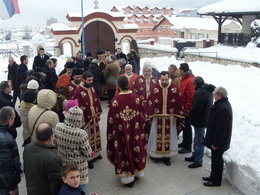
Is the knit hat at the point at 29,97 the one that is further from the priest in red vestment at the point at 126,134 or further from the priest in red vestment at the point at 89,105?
the priest in red vestment at the point at 126,134

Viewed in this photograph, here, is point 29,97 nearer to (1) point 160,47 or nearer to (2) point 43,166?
(2) point 43,166

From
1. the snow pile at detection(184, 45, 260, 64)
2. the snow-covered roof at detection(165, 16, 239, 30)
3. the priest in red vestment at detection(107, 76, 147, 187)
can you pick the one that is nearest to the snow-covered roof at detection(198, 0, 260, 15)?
the snow pile at detection(184, 45, 260, 64)

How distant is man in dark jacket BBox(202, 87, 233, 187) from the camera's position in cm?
445

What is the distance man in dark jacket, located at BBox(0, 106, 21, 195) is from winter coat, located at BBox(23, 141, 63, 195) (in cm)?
46

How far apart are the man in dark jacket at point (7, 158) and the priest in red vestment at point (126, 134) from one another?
63.2 inches

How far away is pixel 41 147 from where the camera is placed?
3094 millimetres

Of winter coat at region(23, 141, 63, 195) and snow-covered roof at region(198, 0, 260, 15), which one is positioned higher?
snow-covered roof at region(198, 0, 260, 15)

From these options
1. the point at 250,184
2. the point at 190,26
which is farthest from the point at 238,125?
the point at 190,26

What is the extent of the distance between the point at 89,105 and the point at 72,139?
1.92 metres

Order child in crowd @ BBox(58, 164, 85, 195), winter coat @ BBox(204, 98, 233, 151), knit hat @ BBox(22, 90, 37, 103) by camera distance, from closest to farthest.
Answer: child in crowd @ BBox(58, 164, 85, 195), winter coat @ BBox(204, 98, 233, 151), knit hat @ BBox(22, 90, 37, 103)

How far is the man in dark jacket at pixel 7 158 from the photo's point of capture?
3.47 meters

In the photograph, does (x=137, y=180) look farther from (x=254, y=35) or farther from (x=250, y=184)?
(x=254, y=35)

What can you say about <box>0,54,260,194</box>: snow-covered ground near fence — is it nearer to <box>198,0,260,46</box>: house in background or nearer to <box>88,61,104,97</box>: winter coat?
<box>88,61,104,97</box>: winter coat

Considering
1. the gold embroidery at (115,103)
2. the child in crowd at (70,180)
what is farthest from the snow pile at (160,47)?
the child in crowd at (70,180)
